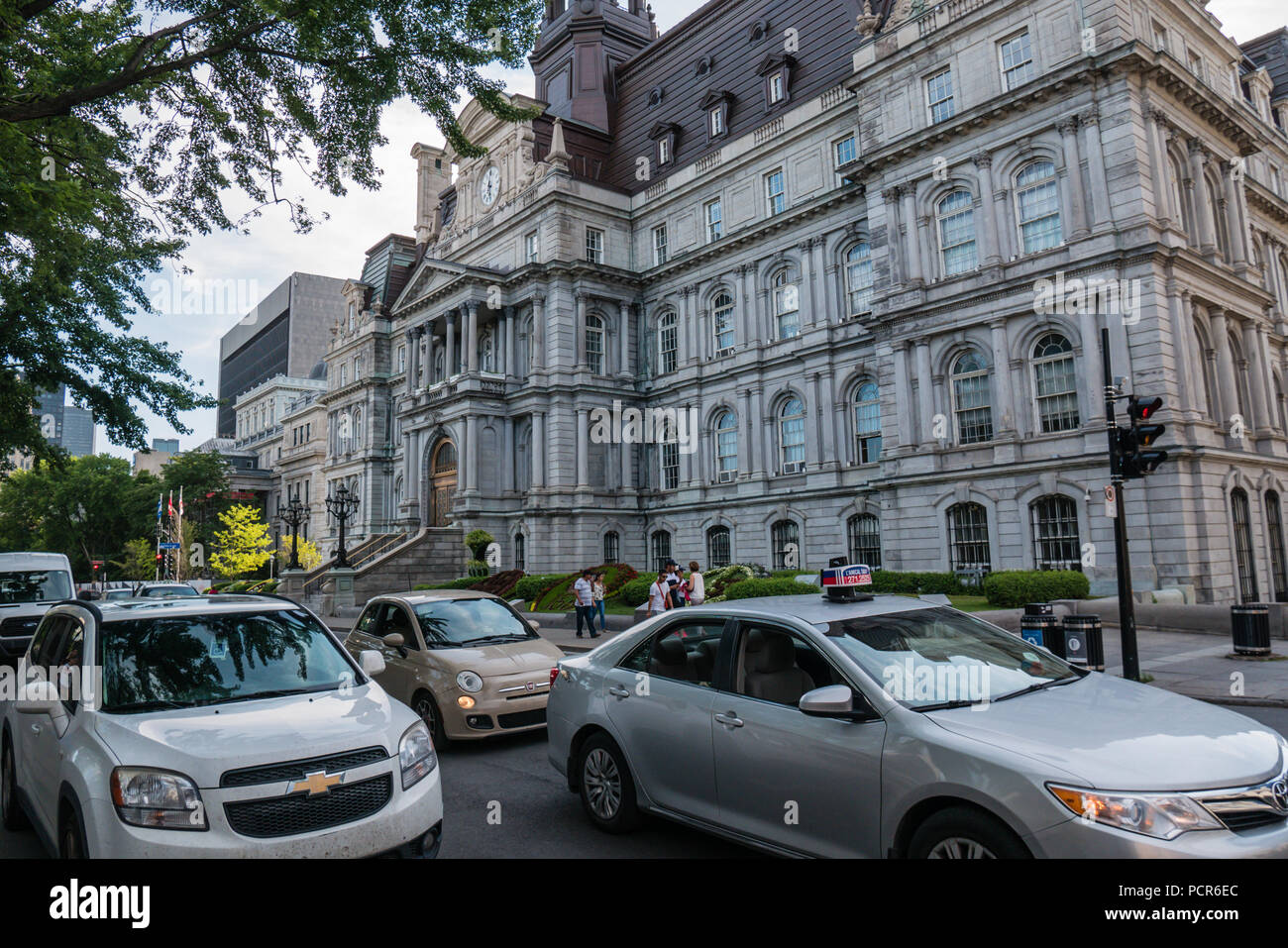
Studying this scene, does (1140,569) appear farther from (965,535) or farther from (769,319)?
(769,319)

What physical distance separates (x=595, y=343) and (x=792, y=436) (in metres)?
12.0

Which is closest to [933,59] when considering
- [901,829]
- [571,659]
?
[571,659]

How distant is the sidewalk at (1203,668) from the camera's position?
1073 cm

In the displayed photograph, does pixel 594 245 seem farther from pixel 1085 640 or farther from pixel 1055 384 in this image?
pixel 1085 640

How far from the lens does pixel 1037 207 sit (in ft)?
79.6

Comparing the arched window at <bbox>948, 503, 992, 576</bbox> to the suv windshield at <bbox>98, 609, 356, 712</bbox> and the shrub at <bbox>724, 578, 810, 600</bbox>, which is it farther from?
the suv windshield at <bbox>98, 609, 356, 712</bbox>

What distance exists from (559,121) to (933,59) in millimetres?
20371

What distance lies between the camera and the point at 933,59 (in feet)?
87.8

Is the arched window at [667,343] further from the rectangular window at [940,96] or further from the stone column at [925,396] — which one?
the rectangular window at [940,96]

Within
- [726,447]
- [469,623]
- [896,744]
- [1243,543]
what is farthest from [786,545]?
[896,744]

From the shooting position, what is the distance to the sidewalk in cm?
1073
